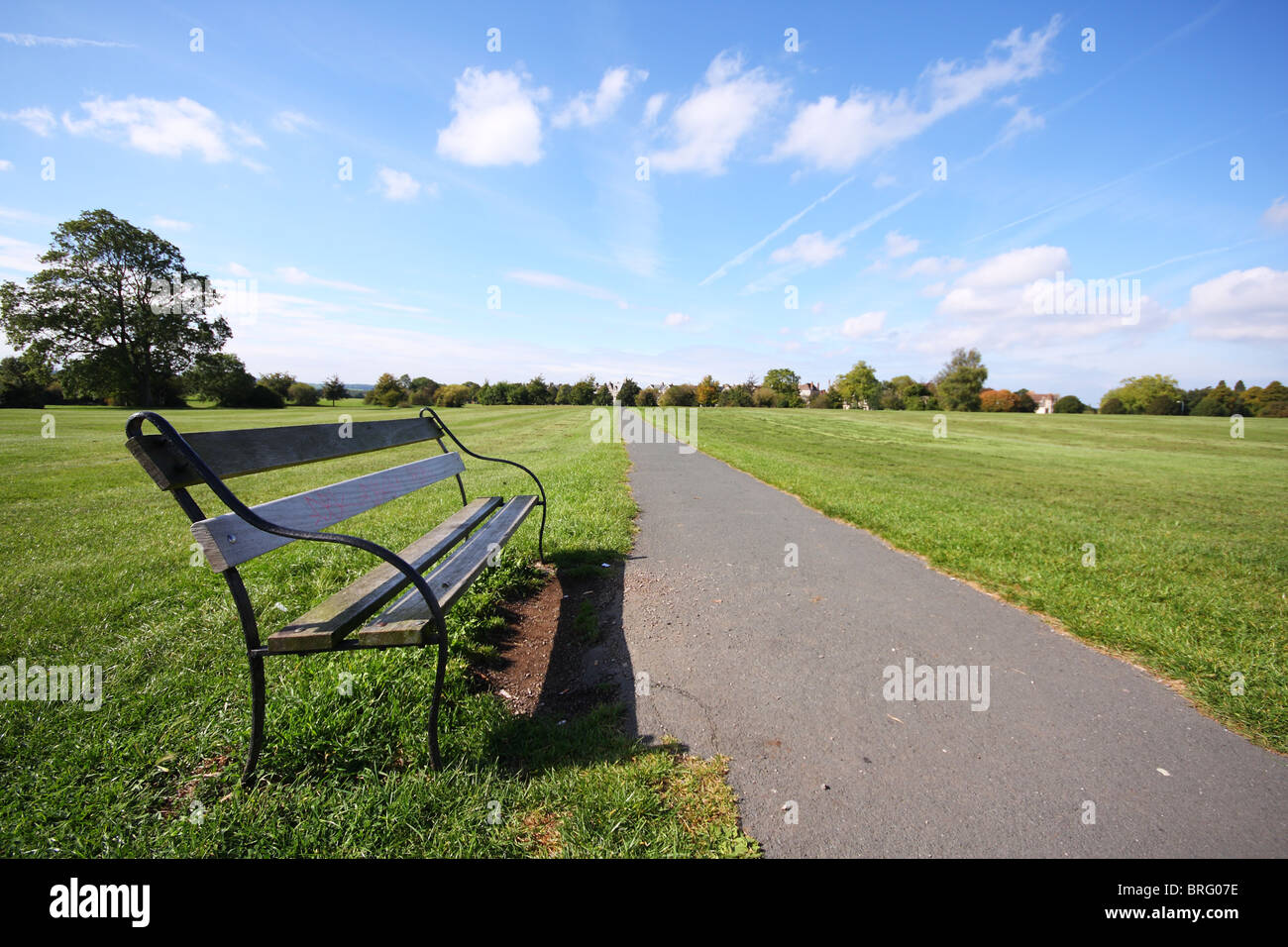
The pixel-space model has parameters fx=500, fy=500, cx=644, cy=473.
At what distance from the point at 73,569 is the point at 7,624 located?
1260 millimetres

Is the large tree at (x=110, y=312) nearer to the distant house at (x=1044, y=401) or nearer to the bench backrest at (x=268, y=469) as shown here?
the bench backrest at (x=268, y=469)

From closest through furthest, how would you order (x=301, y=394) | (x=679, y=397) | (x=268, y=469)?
(x=268, y=469)
(x=301, y=394)
(x=679, y=397)

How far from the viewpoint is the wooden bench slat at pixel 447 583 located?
2223 mm

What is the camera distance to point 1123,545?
6.02 meters

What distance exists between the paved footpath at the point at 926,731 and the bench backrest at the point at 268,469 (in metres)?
1.97

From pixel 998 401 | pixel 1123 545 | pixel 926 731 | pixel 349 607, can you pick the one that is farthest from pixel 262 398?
pixel 998 401

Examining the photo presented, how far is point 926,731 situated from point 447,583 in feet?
8.76

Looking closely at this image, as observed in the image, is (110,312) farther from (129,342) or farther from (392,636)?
(392,636)

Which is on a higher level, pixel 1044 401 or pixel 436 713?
pixel 1044 401

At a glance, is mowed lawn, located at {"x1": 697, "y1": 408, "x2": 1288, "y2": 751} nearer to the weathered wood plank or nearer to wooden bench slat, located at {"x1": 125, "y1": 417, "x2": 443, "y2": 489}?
the weathered wood plank

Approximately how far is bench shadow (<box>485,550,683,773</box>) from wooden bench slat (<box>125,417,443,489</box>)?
67.7 inches

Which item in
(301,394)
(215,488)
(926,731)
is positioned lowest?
(926,731)

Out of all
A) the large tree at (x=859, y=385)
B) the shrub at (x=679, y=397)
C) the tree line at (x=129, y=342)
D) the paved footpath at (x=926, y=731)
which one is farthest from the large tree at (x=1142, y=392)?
the paved footpath at (x=926, y=731)
